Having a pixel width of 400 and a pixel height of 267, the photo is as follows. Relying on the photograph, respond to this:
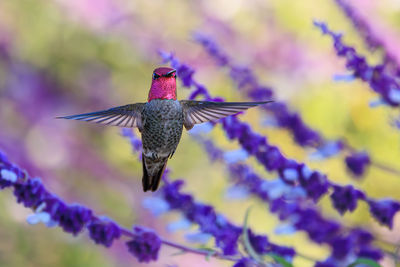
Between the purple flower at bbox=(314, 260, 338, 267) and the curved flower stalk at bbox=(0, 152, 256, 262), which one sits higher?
the purple flower at bbox=(314, 260, 338, 267)

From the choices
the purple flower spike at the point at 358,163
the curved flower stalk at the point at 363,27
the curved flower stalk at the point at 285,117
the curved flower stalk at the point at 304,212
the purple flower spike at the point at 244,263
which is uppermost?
the curved flower stalk at the point at 363,27

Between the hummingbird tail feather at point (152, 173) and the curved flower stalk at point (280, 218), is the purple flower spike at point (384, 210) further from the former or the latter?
the hummingbird tail feather at point (152, 173)

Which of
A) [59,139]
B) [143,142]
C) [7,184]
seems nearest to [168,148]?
[143,142]

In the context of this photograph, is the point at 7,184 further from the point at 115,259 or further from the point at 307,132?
the point at 115,259

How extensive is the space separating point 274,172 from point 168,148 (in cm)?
25

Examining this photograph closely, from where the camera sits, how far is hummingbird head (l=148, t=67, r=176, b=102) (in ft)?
4.12

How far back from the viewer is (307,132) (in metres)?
1.52

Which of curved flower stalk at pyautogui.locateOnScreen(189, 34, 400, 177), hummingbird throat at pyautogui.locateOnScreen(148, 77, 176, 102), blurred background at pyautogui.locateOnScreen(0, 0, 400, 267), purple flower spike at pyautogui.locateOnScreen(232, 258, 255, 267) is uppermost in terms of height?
blurred background at pyautogui.locateOnScreen(0, 0, 400, 267)

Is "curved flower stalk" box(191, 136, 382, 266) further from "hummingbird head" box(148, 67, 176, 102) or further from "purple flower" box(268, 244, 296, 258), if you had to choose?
"hummingbird head" box(148, 67, 176, 102)

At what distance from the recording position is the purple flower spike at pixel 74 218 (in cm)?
114

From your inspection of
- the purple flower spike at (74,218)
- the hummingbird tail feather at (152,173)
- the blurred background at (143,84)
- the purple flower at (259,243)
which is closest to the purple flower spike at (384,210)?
the purple flower at (259,243)

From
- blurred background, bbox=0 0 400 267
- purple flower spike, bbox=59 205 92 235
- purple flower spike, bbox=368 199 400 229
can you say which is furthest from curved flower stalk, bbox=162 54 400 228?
blurred background, bbox=0 0 400 267

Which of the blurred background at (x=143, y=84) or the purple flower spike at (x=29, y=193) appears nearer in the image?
the purple flower spike at (x=29, y=193)

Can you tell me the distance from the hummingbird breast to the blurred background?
1700 millimetres
